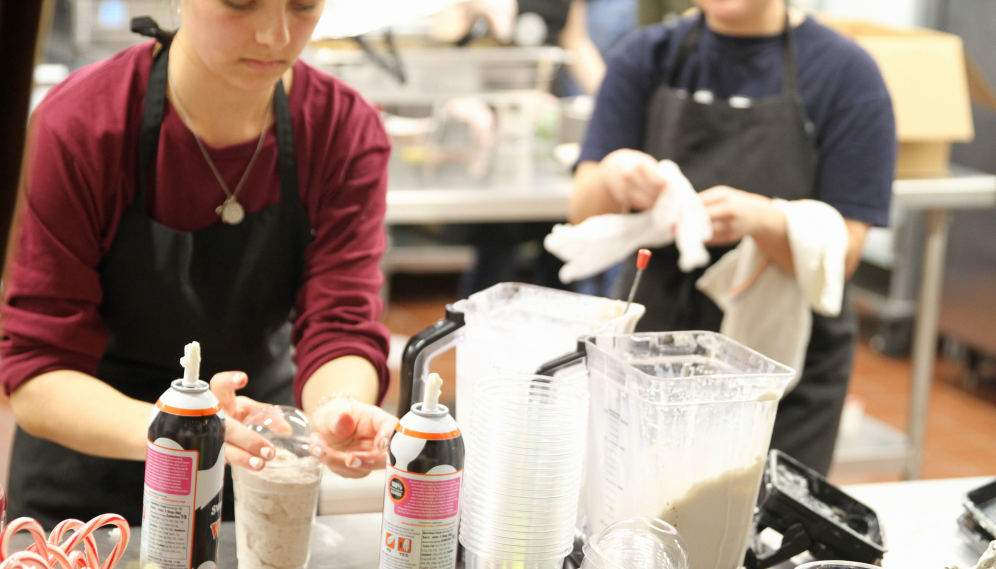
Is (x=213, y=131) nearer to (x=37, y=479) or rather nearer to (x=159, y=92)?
(x=159, y=92)

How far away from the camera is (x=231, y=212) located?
1.41m

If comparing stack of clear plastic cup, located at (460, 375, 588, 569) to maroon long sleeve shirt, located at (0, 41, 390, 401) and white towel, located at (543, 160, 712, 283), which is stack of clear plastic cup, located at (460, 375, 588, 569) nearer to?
maroon long sleeve shirt, located at (0, 41, 390, 401)

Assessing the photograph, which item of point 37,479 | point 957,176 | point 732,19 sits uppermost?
point 732,19

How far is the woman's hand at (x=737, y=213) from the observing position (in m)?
1.72

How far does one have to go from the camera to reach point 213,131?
1.40m

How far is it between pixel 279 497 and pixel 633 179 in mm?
944

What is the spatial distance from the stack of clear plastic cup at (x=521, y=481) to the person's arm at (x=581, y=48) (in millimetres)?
2690

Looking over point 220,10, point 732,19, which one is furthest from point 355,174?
point 732,19

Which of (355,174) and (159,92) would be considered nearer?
(159,92)

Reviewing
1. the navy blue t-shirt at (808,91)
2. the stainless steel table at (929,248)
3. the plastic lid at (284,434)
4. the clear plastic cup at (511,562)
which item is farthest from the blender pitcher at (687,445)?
the stainless steel table at (929,248)

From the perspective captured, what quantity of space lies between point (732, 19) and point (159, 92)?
3.67ft

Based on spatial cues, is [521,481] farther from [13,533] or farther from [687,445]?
[13,533]

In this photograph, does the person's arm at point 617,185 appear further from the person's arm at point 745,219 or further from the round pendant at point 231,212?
the round pendant at point 231,212

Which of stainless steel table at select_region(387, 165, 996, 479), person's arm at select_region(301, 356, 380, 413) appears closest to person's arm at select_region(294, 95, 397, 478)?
person's arm at select_region(301, 356, 380, 413)
